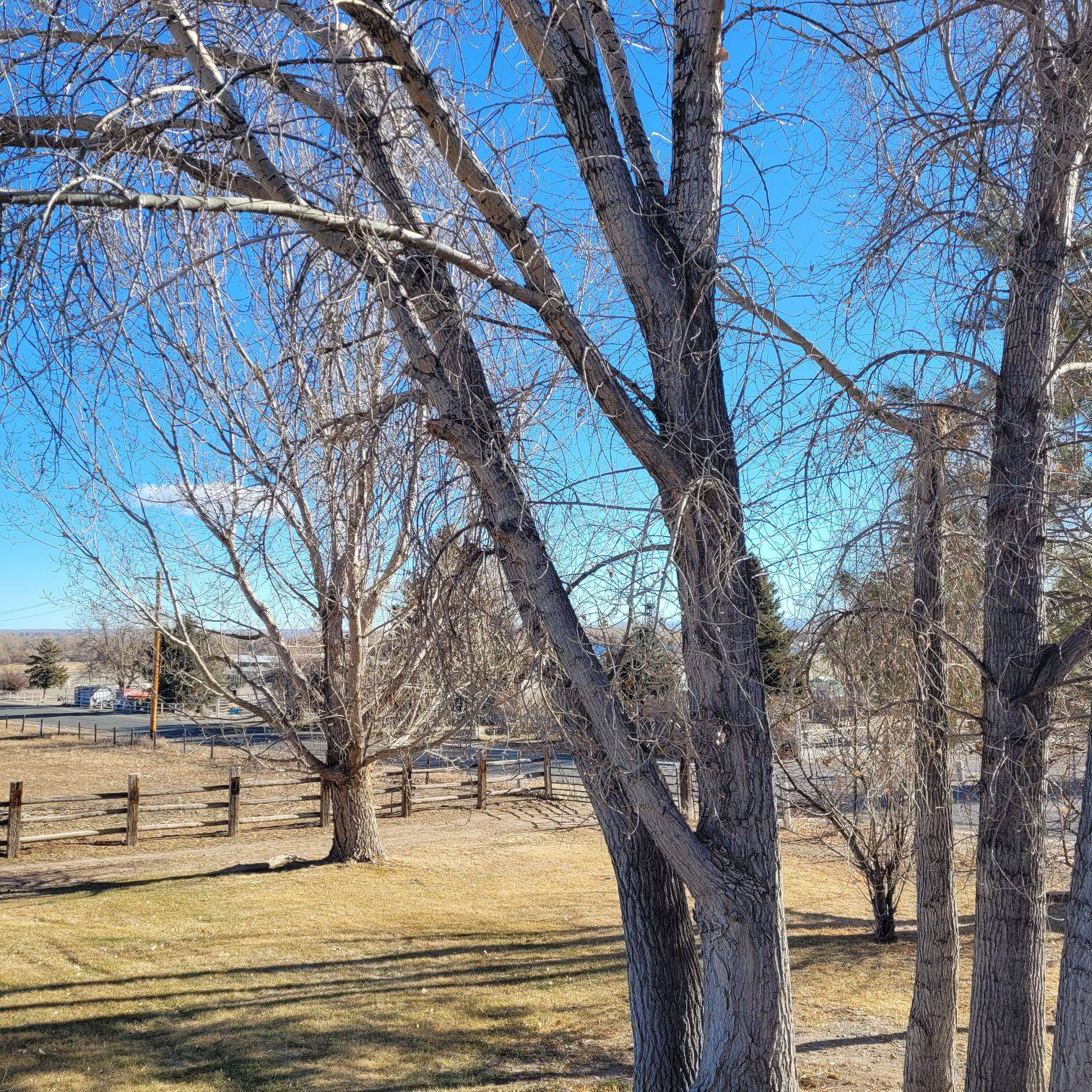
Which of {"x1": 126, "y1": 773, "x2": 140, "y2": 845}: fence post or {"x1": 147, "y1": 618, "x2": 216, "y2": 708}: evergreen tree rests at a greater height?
{"x1": 147, "y1": 618, "x2": 216, "y2": 708}: evergreen tree

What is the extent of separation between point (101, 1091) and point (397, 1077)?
1955mm

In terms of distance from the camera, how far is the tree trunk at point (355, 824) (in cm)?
1361

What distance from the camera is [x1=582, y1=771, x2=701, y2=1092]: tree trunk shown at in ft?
16.2

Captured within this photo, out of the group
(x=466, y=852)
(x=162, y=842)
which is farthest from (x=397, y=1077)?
(x=162, y=842)

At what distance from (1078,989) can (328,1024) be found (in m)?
6.18

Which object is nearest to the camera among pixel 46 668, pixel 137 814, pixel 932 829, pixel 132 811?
pixel 932 829

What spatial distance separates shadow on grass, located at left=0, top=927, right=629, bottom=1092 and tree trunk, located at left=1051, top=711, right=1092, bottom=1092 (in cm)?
410

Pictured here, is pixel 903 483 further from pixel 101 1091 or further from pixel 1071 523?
pixel 101 1091

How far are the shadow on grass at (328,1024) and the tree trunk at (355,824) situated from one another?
12.6ft

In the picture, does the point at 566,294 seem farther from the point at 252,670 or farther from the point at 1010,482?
the point at 252,670

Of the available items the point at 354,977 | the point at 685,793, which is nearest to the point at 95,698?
the point at 685,793

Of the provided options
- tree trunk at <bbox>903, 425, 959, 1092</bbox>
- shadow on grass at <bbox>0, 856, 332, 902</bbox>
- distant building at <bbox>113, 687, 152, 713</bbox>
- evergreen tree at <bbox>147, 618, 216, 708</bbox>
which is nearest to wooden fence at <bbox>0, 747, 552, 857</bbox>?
shadow on grass at <bbox>0, 856, 332, 902</bbox>

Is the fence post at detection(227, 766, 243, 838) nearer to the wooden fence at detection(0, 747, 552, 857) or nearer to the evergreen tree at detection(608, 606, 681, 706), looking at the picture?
the wooden fence at detection(0, 747, 552, 857)

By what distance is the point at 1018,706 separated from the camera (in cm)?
502
